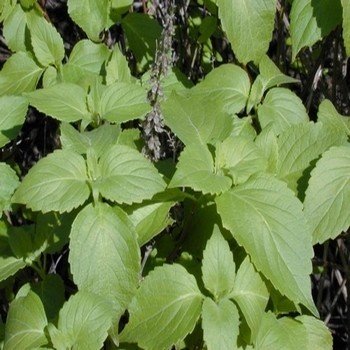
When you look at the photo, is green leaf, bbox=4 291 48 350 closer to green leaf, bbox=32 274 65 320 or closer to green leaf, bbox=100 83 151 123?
green leaf, bbox=32 274 65 320

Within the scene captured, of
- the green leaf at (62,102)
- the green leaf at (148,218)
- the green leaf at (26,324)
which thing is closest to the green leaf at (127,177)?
the green leaf at (148,218)

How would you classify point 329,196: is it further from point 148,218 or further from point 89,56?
point 89,56

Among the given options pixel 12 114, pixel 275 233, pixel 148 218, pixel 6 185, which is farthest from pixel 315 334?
pixel 12 114

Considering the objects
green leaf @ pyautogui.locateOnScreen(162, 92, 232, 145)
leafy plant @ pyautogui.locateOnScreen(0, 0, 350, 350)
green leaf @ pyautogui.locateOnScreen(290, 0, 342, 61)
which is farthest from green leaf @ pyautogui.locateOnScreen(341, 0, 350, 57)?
green leaf @ pyautogui.locateOnScreen(162, 92, 232, 145)

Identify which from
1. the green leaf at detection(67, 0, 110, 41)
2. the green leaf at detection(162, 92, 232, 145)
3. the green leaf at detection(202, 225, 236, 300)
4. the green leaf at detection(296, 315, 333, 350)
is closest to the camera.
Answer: the green leaf at detection(202, 225, 236, 300)

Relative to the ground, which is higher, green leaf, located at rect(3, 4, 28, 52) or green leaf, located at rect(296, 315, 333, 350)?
green leaf, located at rect(3, 4, 28, 52)

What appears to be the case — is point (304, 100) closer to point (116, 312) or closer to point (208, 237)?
point (208, 237)

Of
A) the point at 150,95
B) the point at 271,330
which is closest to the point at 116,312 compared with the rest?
the point at 271,330

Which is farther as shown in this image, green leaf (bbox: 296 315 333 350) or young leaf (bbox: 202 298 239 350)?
green leaf (bbox: 296 315 333 350)
